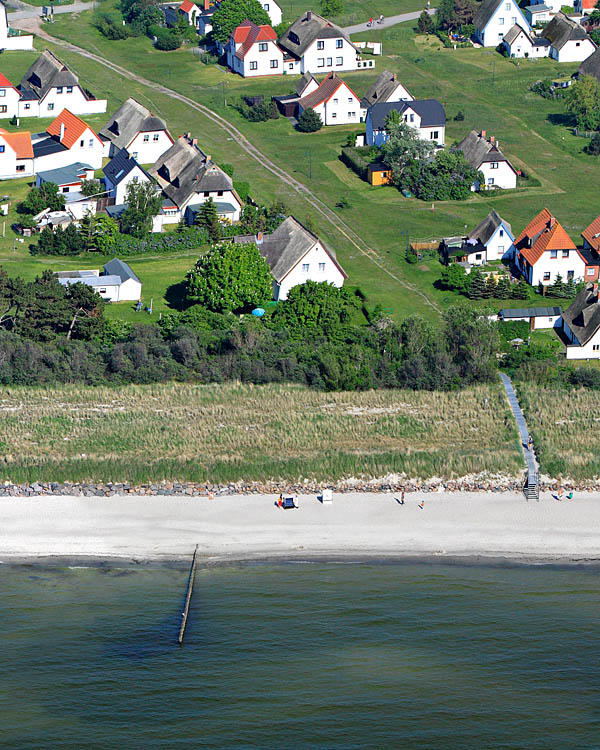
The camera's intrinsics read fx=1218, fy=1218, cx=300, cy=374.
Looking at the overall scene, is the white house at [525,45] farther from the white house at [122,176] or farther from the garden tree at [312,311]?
the garden tree at [312,311]

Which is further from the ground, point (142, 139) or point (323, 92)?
point (323, 92)

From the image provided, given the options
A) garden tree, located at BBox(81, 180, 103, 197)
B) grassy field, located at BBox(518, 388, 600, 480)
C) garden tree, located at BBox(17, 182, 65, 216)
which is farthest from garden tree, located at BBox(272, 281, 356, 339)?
garden tree, located at BBox(81, 180, 103, 197)

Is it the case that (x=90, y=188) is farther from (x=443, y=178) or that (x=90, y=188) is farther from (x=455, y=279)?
(x=455, y=279)

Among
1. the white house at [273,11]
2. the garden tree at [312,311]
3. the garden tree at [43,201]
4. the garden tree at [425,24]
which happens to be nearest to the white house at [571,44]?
the garden tree at [425,24]

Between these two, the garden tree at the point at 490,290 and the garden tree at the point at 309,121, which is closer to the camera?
the garden tree at the point at 490,290

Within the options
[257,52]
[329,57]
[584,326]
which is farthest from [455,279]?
[257,52]

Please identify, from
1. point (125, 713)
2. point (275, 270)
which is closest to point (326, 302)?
point (275, 270)

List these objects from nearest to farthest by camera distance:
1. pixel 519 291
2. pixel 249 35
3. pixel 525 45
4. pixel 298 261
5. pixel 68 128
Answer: pixel 298 261
pixel 519 291
pixel 68 128
pixel 249 35
pixel 525 45
